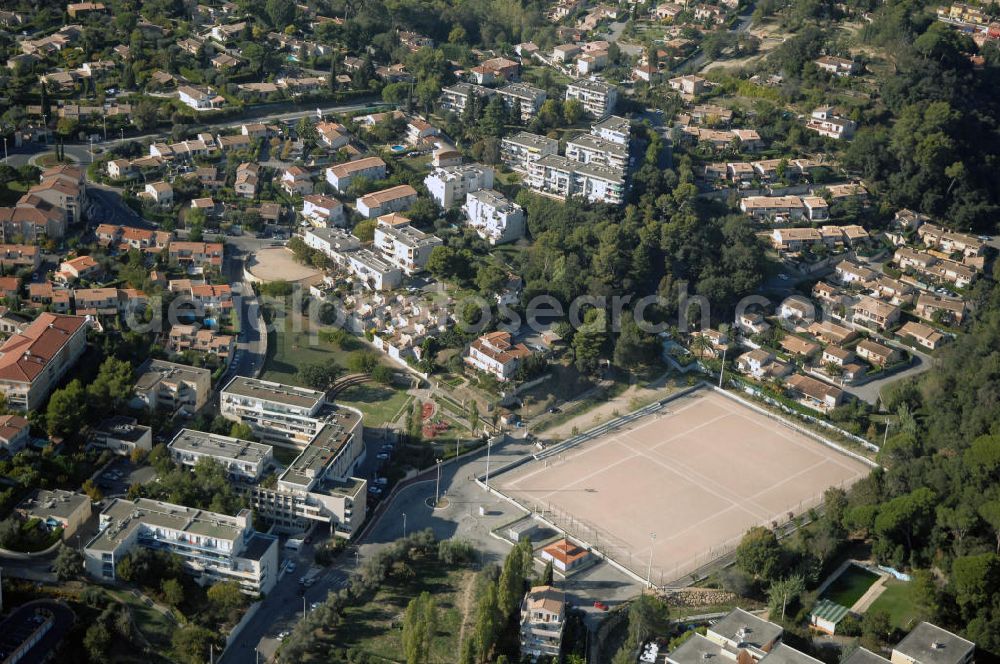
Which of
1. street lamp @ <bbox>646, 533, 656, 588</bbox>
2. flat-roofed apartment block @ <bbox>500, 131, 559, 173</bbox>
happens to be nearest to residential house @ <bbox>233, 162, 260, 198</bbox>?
flat-roofed apartment block @ <bbox>500, 131, 559, 173</bbox>

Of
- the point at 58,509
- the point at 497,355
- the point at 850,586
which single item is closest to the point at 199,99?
the point at 497,355

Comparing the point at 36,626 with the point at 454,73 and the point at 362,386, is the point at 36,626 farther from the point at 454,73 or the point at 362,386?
the point at 454,73

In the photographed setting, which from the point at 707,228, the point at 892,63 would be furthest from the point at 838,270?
the point at 892,63

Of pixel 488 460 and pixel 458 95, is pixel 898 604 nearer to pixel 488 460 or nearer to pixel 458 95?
pixel 488 460

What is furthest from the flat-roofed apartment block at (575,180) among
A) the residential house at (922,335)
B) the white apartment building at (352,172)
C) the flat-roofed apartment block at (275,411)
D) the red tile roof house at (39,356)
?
the red tile roof house at (39,356)

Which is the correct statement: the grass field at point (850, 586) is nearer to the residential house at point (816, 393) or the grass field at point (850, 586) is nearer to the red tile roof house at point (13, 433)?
the residential house at point (816, 393)

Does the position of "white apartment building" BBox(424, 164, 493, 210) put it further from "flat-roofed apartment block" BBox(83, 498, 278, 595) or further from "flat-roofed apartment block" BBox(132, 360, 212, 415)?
"flat-roofed apartment block" BBox(83, 498, 278, 595)
